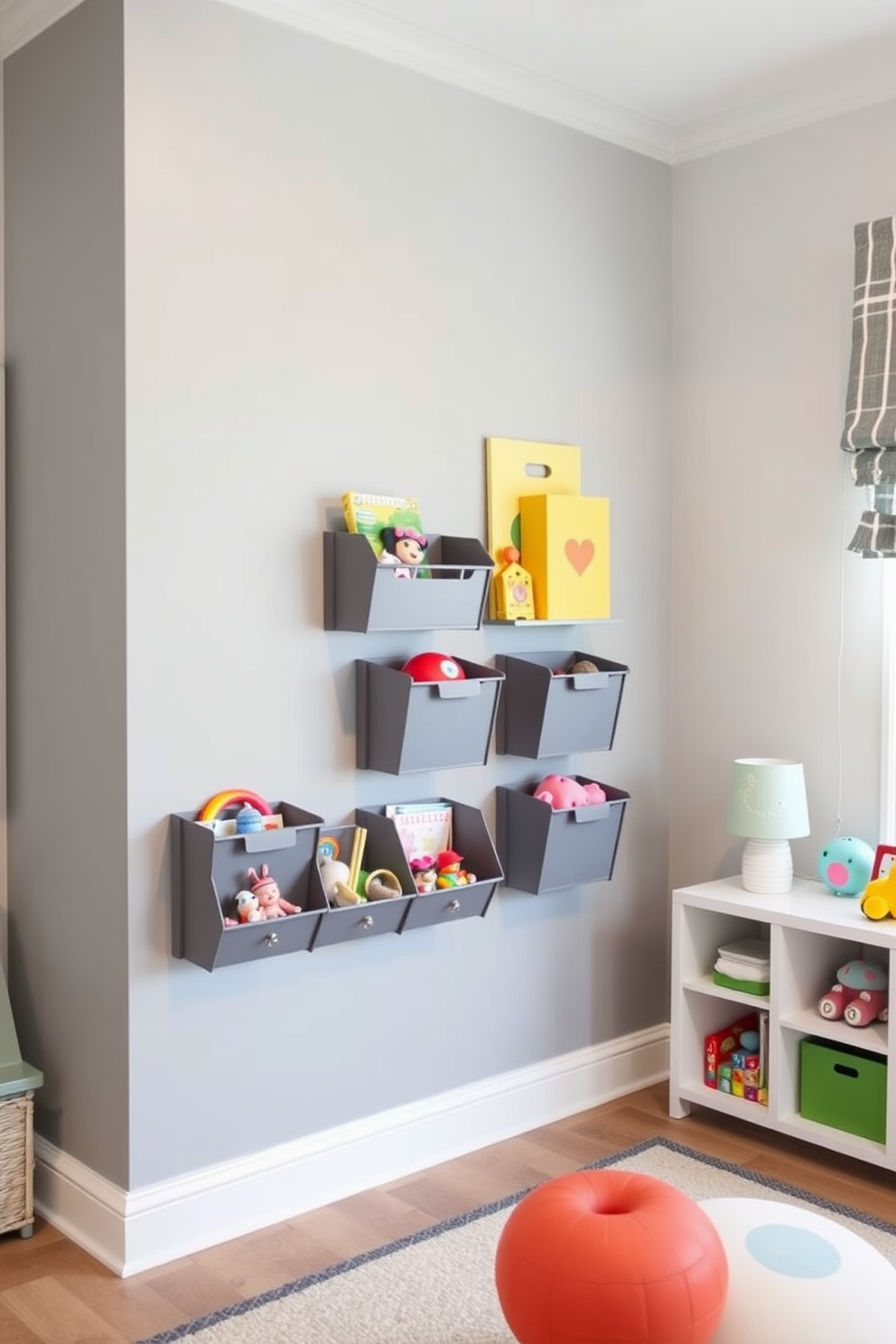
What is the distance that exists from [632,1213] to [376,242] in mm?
1938

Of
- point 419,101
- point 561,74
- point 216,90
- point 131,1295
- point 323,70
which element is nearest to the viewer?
point 131,1295

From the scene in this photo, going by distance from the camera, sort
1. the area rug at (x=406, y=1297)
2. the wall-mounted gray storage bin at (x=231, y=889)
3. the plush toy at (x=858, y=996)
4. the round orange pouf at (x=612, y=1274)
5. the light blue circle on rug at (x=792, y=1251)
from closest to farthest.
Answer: the round orange pouf at (x=612, y=1274) → the light blue circle on rug at (x=792, y=1251) → the area rug at (x=406, y=1297) → the wall-mounted gray storage bin at (x=231, y=889) → the plush toy at (x=858, y=996)

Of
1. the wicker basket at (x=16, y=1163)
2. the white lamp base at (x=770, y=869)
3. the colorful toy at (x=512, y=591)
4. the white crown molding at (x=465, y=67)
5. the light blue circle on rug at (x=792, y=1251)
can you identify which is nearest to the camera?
the light blue circle on rug at (x=792, y=1251)

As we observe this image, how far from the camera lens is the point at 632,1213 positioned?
182 cm

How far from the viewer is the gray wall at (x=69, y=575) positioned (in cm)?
240

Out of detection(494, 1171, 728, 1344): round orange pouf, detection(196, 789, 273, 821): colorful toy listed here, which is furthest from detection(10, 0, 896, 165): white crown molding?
detection(494, 1171, 728, 1344): round orange pouf

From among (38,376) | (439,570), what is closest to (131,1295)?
(439,570)

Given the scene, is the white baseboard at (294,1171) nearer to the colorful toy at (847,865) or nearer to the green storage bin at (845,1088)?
the green storage bin at (845,1088)

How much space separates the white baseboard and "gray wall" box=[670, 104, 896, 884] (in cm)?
72

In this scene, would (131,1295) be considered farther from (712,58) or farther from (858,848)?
(712,58)

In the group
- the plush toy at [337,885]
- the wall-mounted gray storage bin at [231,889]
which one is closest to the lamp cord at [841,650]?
the plush toy at [337,885]

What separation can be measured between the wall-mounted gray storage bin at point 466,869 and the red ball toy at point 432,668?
1.00ft

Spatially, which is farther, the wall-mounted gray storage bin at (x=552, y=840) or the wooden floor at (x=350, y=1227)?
the wall-mounted gray storage bin at (x=552, y=840)

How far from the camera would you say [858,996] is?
9.32ft
